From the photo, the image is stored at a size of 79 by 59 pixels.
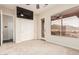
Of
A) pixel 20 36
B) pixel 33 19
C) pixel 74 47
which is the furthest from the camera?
pixel 20 36

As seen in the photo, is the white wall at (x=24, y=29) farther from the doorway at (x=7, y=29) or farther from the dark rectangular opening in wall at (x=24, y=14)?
the doorway at (x=7, y=29)

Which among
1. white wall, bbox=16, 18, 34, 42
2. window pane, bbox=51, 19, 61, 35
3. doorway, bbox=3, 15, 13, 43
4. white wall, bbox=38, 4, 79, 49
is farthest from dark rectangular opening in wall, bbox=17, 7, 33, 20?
window pane, bbox=51, 19, 61, 35

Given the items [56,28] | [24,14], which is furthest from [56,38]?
[24,14]

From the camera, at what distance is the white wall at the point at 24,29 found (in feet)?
8.48

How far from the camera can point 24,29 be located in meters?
2.84

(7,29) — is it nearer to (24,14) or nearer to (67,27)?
(24,14)

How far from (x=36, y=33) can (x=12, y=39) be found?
1236 mm

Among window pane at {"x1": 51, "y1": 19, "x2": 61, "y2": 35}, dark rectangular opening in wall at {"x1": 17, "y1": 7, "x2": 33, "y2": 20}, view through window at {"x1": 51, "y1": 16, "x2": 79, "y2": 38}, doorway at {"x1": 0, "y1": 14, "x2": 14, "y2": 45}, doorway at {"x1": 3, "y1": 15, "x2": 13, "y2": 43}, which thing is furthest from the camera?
doorway at {"x1": 3, "y1": 15, "x2": 13, "y2": 43}

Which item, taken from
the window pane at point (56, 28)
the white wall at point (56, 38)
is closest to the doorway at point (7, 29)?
the white wall at point (56, 38)

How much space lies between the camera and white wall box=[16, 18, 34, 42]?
8.48ft

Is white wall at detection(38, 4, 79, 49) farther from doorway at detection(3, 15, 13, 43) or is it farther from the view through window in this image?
doorway at detection(3, 15, 13, 43)
